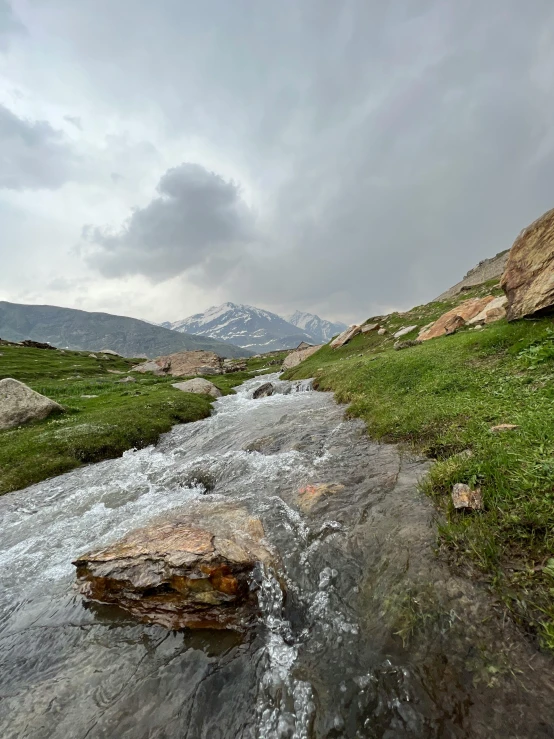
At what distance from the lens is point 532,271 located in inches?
846

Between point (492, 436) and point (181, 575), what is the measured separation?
9801mm

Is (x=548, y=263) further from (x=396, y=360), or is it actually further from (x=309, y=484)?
(x=309, y=484)

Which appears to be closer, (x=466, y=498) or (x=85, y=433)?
(x=466, y=498)

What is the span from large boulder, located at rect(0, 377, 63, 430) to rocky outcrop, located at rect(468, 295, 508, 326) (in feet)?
139

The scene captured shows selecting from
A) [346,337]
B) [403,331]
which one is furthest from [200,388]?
[403,331]

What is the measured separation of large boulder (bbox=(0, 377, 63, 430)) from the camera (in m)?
26.9

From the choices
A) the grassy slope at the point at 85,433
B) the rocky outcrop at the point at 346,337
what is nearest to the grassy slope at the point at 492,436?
the grassy slope at the point at 85,433

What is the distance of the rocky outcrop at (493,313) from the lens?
1290 inches

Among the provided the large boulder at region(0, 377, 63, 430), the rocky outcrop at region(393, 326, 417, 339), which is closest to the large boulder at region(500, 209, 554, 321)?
the rocky outcrop at region(393, 326, 417, 339)

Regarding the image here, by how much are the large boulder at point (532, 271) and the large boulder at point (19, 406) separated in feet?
124

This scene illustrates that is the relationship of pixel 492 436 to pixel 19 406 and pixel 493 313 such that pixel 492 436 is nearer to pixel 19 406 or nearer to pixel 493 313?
pixel 493 313

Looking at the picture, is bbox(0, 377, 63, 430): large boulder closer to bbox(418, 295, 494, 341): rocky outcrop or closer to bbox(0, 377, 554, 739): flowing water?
bbox(0, 377, 554, 739): flowing water

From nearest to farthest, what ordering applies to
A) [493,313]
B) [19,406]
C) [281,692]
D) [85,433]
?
[281,692] → [85,433] → [19,406] → [493,313]

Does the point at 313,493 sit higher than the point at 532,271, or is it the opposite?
the point at 532,271
